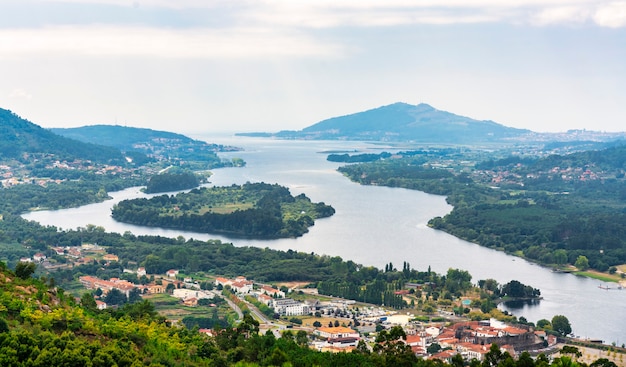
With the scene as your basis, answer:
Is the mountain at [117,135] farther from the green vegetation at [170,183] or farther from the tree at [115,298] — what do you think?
the tree at [115,298]

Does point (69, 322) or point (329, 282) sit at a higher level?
point (69, 322)

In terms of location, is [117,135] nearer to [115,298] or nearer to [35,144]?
[35,144]

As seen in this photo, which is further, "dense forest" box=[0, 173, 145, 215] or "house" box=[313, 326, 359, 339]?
"dense forest" box=[0, 173, 145, 215]

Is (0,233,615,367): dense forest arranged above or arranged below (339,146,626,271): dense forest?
above

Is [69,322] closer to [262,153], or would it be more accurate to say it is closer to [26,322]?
[26,322]

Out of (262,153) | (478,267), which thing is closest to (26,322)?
(478,267)

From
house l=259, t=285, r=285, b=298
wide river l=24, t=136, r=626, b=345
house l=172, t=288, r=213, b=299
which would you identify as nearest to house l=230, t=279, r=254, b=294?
house l=259, t=285, r=285, b=298

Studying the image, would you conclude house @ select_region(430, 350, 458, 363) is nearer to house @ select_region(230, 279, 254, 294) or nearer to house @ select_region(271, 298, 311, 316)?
house @ select_region(271, 298, 311, 316)
